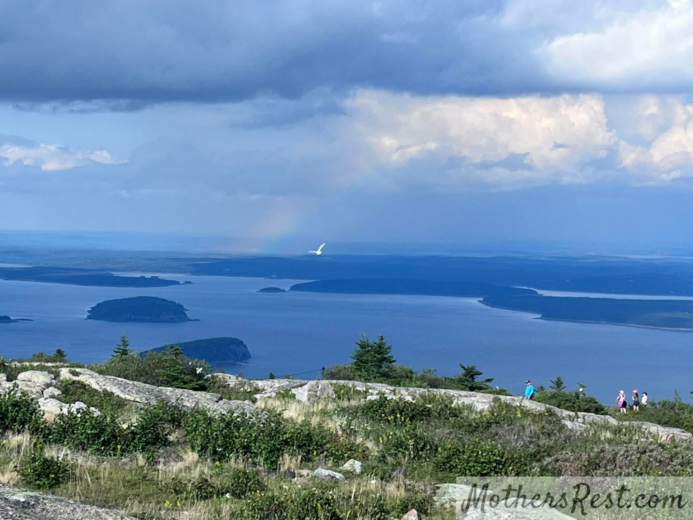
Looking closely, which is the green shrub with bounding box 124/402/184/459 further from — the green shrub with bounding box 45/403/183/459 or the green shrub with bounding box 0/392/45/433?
the green shrub with bounding box 0/392/45/433

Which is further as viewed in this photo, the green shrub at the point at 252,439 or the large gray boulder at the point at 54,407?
the large gray boulder at the point at 54,407

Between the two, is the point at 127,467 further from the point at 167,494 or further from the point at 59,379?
the point at 59,379

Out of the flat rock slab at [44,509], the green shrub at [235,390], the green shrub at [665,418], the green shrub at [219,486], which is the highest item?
the flat rock slab at [44,509]

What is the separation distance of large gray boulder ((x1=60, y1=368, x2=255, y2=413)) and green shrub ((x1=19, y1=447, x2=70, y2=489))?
6.26 meters

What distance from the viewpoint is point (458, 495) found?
9906 millimetres

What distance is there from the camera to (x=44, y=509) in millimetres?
6816

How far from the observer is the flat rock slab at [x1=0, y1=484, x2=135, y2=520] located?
6500mm

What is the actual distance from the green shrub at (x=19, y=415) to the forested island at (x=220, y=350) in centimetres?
15434

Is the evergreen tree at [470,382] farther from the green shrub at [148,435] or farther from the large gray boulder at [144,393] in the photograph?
the green shrub at [148,435]

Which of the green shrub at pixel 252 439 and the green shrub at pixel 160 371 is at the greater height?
the green shrub at pixel 252 439

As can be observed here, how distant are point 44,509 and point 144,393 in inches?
401

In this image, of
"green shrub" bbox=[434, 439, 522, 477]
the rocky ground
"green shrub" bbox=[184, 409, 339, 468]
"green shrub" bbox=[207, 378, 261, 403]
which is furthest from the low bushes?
"green shrub" bbox=[207, 378, 261, 403]

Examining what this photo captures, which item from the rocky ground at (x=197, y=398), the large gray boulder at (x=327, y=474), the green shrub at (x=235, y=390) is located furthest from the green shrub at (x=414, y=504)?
the green shrub at (x=235, y=390)

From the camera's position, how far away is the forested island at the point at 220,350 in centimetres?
16725
